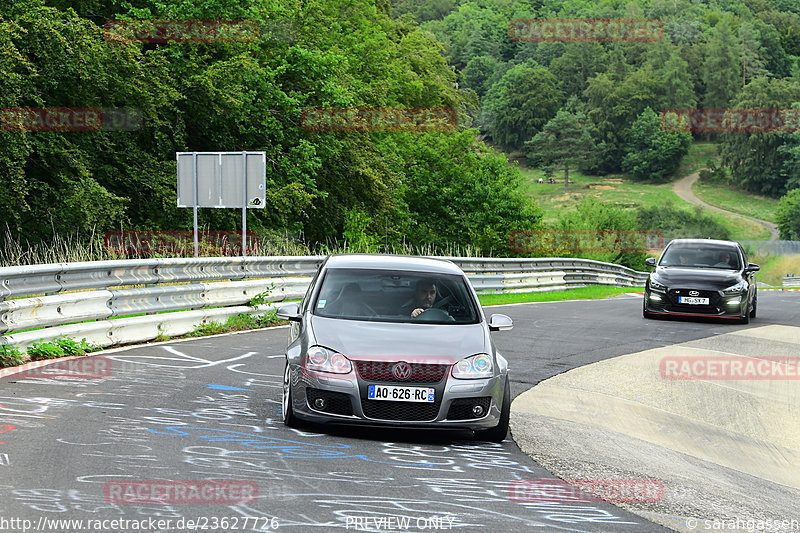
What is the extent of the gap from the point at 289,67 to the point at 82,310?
28144 mm

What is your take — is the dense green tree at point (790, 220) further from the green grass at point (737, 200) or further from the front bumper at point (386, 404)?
the front bumper at point (386, 404)

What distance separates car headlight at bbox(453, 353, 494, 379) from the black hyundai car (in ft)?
43.9

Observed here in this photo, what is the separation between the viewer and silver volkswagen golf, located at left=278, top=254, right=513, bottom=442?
24.7 feet

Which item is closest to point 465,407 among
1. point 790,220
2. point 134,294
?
point 134,294

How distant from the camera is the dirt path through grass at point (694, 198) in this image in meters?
138

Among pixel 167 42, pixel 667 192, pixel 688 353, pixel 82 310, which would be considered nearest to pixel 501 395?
pixel 82 310

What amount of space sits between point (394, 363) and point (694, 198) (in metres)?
162

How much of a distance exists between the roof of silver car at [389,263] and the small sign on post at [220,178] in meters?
13.0

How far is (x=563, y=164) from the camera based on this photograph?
180 m

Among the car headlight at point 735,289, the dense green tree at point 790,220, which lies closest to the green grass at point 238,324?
the car headlight at point 735,289

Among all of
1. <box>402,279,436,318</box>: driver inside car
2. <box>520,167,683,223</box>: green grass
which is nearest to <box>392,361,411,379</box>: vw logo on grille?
<box>402,279,436,318</box>: driver inside car

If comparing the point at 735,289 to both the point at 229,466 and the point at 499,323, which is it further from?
the point at 229,466

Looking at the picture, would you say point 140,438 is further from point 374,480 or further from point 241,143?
point 241,143

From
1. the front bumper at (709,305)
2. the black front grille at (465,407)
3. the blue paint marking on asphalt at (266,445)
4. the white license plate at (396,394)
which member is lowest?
the front bumper at (709,305)
